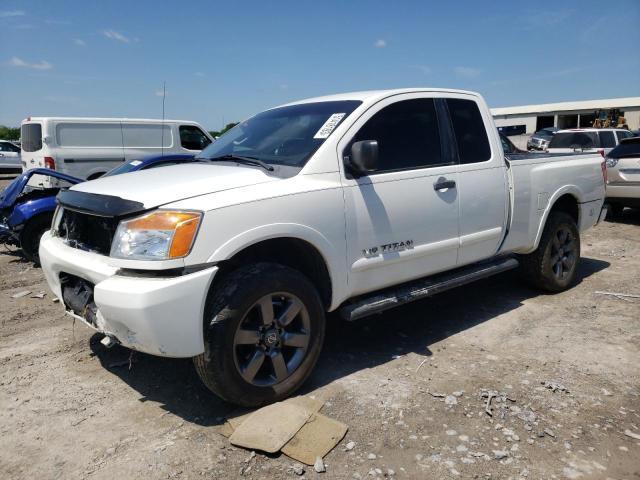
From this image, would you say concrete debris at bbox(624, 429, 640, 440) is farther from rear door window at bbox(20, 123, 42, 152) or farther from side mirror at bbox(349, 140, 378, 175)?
rear door window at bbox(20, 123, 42, 152)

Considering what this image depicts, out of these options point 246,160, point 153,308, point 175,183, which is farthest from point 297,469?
point 246,160

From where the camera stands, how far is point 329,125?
343cm

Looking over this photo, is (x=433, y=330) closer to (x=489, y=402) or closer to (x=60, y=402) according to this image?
(x=489, y=402)

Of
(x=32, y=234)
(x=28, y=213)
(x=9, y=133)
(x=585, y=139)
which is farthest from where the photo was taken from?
(x=9, y=133)

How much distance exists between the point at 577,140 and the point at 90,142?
12.4m

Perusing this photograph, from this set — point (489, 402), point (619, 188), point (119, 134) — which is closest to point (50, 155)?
point (119, 134)

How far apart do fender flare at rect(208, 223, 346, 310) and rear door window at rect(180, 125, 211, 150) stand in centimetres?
1000

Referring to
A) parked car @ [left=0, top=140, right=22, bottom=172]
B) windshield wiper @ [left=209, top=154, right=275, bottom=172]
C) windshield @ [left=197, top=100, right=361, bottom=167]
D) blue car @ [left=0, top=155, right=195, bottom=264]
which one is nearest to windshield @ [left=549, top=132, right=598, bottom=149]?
blue car @ [left=0, top=155, right=195, bottom=264]

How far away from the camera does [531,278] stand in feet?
16.7

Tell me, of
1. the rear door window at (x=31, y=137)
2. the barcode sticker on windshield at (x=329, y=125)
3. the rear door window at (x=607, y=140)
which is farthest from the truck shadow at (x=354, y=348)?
the rear door window at (x=607, y=140)

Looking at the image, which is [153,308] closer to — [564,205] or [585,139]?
[564,205]

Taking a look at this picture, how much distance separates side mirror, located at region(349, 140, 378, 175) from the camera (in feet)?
10.2

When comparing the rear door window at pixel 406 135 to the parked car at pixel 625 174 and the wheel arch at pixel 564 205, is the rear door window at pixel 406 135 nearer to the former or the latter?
the wheel arch at pixel 564 205

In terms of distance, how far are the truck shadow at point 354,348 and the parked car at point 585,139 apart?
10002mm
